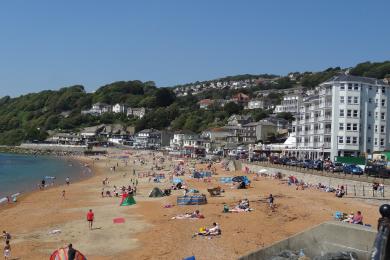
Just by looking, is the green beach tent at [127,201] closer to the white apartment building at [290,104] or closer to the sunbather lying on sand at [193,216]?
the sunbather lying on sand at [193,216]

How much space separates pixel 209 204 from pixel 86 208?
28.4 ft

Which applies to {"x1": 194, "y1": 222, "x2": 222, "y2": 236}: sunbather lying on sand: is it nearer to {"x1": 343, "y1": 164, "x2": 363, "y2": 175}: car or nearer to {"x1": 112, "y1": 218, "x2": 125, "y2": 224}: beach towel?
{"x1": 112, "y1": 218, "x2": 125, "y2": 224}: beach towel

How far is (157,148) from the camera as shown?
13812 cm

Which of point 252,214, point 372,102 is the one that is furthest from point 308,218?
point 372,102

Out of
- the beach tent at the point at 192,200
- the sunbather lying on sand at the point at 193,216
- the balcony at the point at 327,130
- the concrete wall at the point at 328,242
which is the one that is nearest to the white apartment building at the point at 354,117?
the balcony at the point at 327,130

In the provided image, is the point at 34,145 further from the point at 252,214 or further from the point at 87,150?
the point at 252,214

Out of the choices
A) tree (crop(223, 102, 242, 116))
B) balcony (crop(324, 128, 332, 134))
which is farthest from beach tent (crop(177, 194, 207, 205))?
tree (crop(223, 102, 242, 116))

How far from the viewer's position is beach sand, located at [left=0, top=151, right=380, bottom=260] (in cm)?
1889

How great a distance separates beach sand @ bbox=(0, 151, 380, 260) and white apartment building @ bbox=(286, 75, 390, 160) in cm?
1935

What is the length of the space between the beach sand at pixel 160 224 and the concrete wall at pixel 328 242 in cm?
878

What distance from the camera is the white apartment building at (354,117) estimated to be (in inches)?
2117

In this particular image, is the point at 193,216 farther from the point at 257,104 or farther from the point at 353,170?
the point at 257,104

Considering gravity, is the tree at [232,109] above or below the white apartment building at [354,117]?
above

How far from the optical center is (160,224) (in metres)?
24.4
